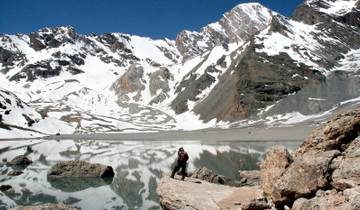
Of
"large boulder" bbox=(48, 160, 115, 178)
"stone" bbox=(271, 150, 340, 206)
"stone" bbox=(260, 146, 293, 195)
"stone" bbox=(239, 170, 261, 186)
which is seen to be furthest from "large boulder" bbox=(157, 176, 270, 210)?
"large boulder" bbox=(48, 160, 115, 178)

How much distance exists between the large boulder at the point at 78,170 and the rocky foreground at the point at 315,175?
37353mm

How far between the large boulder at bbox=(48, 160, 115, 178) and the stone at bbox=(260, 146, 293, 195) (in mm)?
41765

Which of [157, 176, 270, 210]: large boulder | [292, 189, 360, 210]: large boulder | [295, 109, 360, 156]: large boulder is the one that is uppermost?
[295, 109, 360, 156]: large boulder

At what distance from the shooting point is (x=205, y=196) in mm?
31422

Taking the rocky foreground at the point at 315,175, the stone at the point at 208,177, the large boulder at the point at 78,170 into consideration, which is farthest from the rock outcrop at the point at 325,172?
the large boulder at the point at 78,170

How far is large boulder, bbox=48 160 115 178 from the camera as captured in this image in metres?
66.1

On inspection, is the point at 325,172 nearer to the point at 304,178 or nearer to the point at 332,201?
the point at 304,178

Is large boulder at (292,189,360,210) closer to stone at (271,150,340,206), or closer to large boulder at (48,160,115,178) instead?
stone at (271,150,340,206)

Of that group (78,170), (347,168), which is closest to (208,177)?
(78,170)

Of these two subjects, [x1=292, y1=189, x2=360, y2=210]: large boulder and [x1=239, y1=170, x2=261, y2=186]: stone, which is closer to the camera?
[x1=292, y1=189, x2=360, y2=210]: large boulder

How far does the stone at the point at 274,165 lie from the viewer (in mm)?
25594

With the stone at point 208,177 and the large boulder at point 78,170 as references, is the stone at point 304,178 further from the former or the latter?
the large boulder at point 78,170

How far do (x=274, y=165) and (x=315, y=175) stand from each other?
15.4 ft

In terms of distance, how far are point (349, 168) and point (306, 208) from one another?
2349 mm
